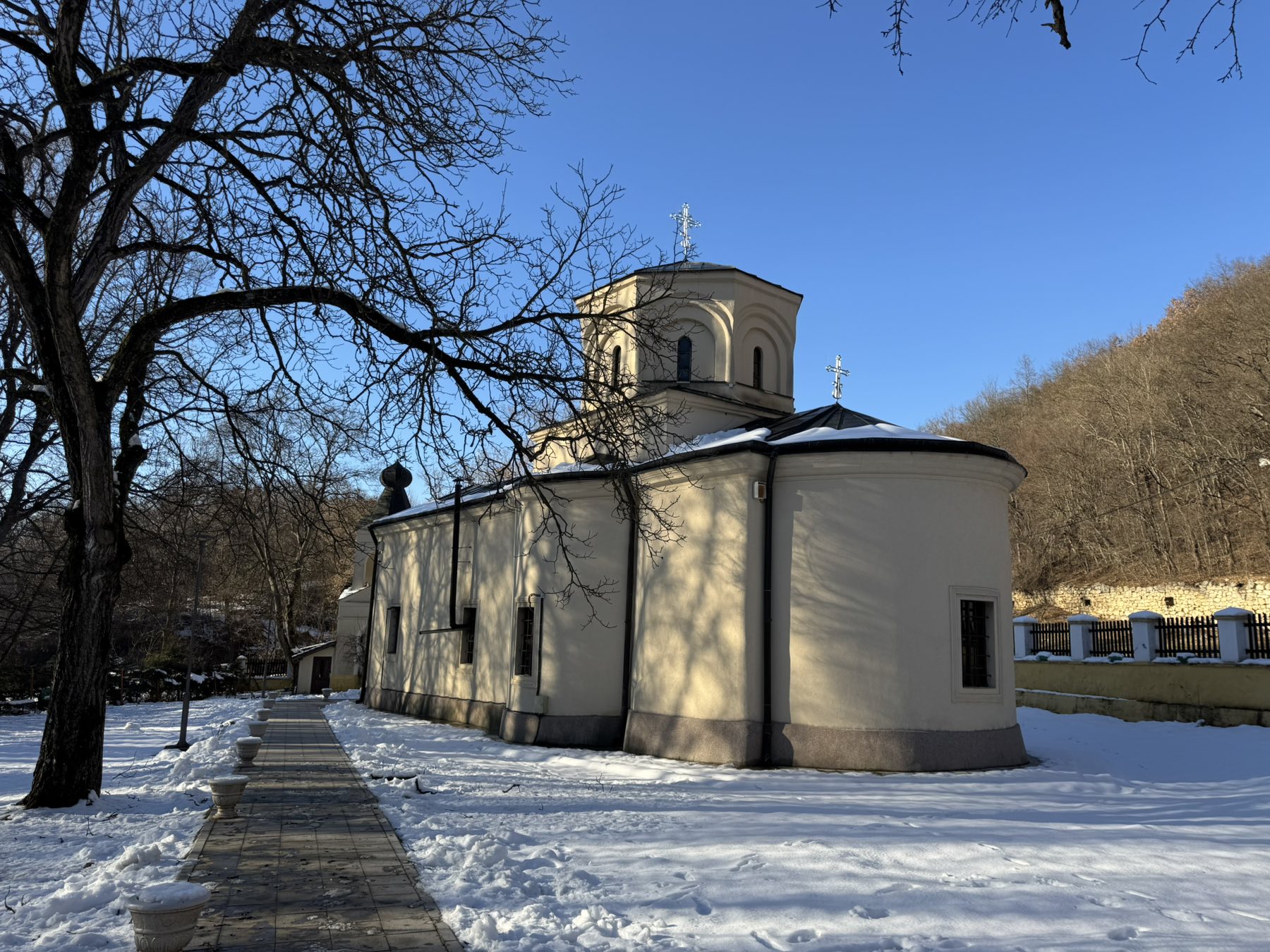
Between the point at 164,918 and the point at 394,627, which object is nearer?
the point at 164,918

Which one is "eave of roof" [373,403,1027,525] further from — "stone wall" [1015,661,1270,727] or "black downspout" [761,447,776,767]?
"stone wall" [1015,661,1270,727]

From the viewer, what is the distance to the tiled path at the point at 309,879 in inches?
189

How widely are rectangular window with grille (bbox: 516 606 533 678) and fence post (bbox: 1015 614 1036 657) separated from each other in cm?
1305

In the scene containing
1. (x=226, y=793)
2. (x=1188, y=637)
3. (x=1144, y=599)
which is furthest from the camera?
(x=1144, y=599)

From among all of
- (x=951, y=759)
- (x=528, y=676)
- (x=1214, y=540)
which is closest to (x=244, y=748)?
(x=528, y=676)

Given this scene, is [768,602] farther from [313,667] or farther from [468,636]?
[313,667]

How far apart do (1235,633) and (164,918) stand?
17.5 meters

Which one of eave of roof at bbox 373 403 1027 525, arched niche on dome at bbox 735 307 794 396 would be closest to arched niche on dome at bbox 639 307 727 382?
arched niche on dome at bbox 735 307 794 396

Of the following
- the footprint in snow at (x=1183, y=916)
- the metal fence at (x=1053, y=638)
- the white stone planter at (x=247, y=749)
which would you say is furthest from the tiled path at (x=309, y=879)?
the metal fence at (x=1053, y=638)

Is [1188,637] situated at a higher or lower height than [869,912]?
higher

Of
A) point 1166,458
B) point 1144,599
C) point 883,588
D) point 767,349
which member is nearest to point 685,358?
point 767,349

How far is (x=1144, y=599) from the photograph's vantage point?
98.3 ft

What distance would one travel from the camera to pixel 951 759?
11336 mm

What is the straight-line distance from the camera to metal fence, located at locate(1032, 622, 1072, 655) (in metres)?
20.2
